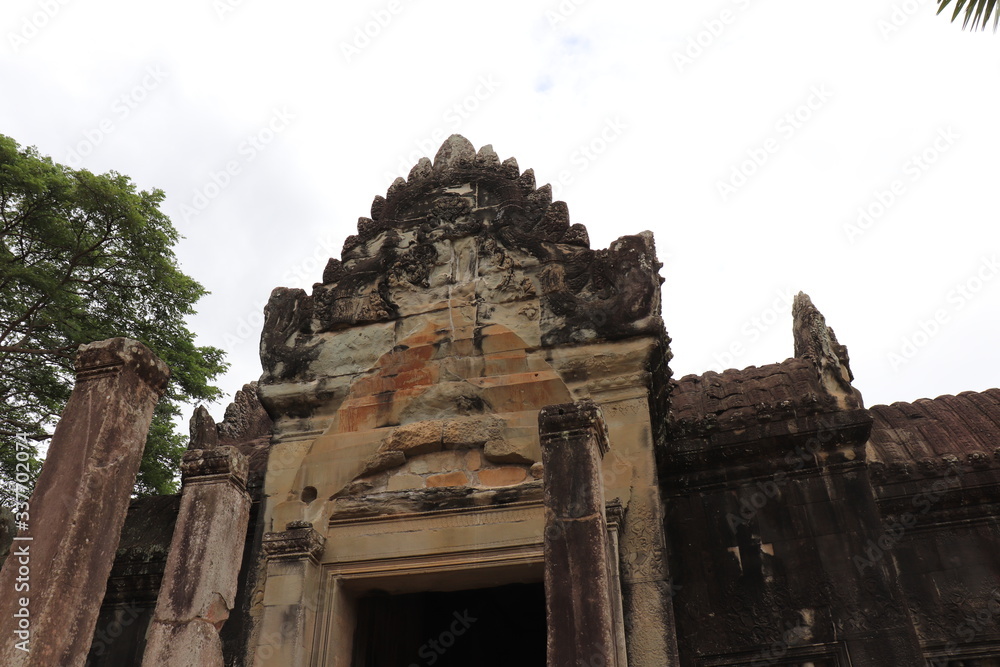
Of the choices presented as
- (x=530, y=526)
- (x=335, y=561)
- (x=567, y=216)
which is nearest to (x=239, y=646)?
(x=335, y=561)

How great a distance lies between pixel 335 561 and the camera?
657 centimetres

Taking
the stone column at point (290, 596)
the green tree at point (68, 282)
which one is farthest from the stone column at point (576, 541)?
the green tree at point (68, 282)

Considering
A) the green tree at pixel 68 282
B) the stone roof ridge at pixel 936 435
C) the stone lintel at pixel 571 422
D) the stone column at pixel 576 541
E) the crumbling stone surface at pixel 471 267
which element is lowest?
the stone column at pixel 576 541

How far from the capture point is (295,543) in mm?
6406

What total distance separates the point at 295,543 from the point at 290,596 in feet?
1.39

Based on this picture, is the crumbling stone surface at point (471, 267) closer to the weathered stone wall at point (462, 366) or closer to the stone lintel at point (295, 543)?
the weathered stone wall at point (462, 366)

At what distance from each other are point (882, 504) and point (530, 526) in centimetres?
338

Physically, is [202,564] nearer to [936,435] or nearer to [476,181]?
[476,181]

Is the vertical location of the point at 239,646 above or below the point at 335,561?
below

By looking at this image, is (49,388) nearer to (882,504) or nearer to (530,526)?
(530,526)

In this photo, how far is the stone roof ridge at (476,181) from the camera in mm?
7852

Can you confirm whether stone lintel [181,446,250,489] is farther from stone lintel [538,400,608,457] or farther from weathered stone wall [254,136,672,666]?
stone lintel [538,400,608,457]

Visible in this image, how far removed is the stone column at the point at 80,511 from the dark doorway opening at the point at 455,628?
8.17 feet

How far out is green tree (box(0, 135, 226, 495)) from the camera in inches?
485
